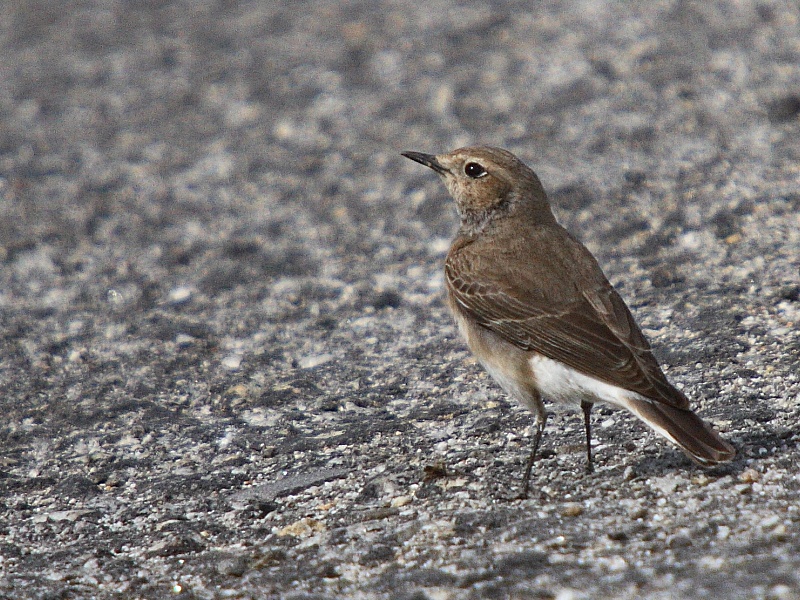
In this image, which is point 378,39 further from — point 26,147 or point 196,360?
point 196,360

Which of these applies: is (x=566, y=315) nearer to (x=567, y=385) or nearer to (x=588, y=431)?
(x=567, y=385)

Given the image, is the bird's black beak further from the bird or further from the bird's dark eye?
the bird's dark eye

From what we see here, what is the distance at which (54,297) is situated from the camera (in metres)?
7.59

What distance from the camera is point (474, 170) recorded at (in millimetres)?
5988

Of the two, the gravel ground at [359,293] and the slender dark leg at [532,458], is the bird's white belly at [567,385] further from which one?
the gravel ground at [359,293]

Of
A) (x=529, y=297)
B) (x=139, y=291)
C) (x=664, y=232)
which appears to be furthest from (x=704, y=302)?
(x=139, y=291)

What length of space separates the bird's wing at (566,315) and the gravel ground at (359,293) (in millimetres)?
480

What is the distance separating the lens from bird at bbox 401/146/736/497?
176 inches

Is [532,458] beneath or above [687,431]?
beneath

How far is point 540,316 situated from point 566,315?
0.13 metres

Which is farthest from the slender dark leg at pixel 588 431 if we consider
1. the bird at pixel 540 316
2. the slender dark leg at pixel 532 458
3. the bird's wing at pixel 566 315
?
the bird's wing at pixel 566 315

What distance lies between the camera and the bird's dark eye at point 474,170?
5958mm

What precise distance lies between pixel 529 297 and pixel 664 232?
2.70 meters

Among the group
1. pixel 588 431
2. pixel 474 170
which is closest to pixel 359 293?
pixel 474 170
